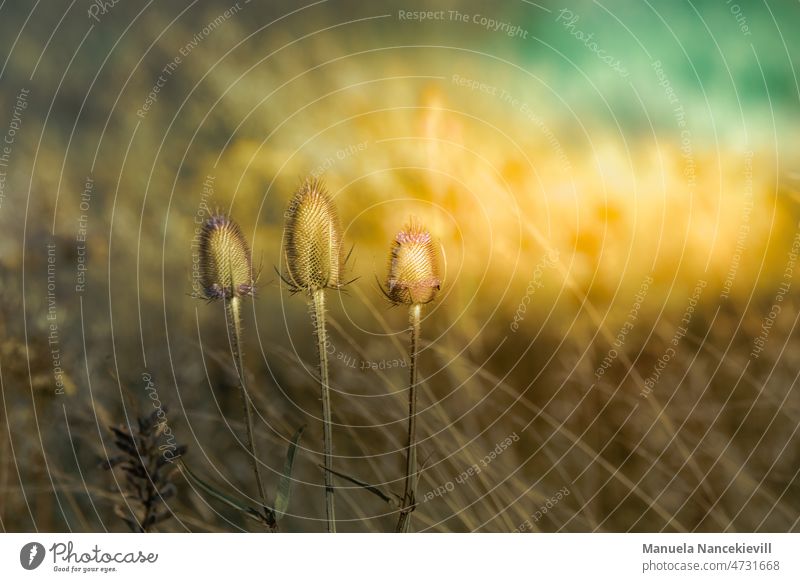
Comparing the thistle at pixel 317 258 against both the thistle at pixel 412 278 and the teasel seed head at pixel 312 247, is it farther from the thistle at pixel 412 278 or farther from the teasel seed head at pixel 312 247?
the thistle at pixel 412 278

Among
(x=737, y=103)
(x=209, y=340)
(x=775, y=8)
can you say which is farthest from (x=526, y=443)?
(x=775, y=8)

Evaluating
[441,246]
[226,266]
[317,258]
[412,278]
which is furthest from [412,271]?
[226,266]

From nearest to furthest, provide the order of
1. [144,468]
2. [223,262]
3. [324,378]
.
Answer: [324,378] < [223,262] < [144,468]

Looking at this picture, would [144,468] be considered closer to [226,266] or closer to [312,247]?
[226,266]

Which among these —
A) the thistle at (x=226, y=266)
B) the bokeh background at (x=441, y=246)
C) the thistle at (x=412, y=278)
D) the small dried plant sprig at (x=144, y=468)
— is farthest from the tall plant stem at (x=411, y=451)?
the small dried plant sprig at (x=144, y=468)

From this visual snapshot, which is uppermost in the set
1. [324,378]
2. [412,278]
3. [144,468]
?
[412,278]

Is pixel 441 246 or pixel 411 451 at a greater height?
pixel 441 246

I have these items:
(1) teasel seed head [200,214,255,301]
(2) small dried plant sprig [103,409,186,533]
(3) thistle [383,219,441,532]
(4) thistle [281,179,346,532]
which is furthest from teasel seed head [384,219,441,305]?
(2) small dried plant sprig [103,409,186,533]

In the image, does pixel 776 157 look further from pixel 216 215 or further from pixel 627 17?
pixel 216 215
